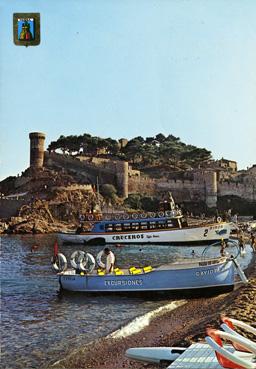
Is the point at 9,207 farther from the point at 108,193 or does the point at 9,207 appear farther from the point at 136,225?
the point at 136,225

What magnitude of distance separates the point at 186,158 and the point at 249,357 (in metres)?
93.6

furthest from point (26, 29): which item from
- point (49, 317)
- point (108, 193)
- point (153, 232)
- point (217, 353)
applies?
point (108, 193)

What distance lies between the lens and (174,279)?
591 inches

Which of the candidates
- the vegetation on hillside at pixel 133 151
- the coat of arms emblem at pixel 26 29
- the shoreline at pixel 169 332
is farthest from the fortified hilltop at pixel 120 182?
the coat of arms emblem at pixel 26 29

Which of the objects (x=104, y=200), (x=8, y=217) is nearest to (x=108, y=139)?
(x=104, y=200)

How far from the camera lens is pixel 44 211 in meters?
60.3

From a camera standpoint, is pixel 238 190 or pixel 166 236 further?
pixel 238 190

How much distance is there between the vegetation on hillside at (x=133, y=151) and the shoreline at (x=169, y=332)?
251 ft

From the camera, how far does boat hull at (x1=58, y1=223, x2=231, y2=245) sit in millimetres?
40281

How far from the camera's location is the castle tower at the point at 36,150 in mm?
73312

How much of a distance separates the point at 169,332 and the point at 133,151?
8672 centimetres

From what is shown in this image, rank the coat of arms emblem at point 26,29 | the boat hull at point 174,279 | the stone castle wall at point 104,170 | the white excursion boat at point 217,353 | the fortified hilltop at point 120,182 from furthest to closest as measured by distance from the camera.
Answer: the stone castle wall at point 104,170, the fortified hilltop at point 120,182, the boat hull at point 174,279, the coat of arms emblem at point 26,29, the white excursion boat at point 217,353

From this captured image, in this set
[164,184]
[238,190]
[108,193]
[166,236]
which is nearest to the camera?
[166,236]

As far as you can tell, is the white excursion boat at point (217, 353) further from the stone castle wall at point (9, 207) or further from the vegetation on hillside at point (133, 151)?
the vegetation on hillside at point (133, 151)
